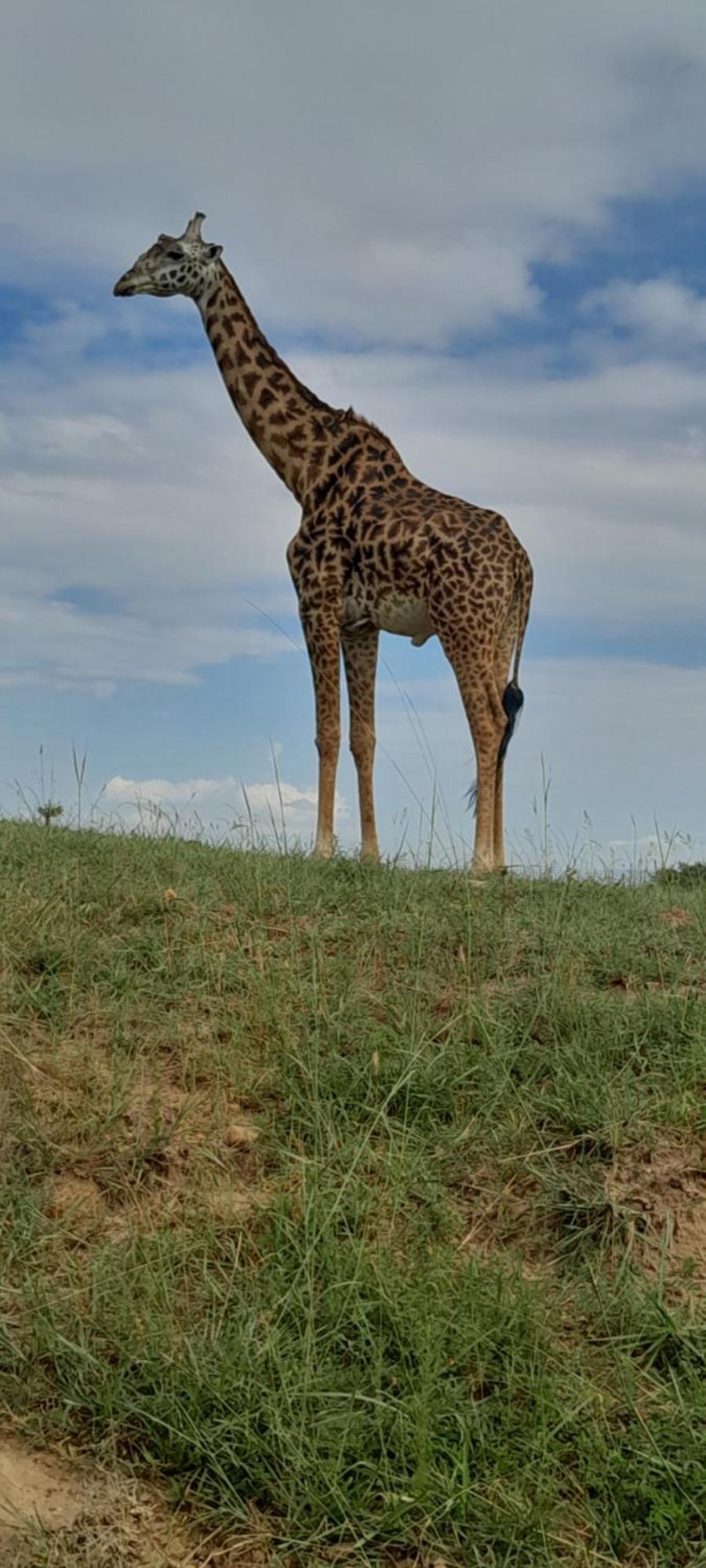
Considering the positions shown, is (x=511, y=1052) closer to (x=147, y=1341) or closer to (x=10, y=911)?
(x=147, y=1341)

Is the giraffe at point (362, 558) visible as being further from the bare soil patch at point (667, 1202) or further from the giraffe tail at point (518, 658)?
the bare soil patch at point (667, 1202)

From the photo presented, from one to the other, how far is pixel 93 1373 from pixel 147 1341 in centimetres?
18

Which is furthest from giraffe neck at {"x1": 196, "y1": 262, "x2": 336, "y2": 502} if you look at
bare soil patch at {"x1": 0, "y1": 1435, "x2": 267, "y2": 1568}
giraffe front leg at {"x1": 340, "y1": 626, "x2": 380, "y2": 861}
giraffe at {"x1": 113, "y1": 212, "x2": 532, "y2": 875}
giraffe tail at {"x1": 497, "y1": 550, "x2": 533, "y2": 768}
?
bare soil patch at {"x1": 0, "y1": 1435, "x2": 267, "y2": 1568}

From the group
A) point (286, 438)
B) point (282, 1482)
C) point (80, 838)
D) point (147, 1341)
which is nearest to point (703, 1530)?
point (282, 1482)

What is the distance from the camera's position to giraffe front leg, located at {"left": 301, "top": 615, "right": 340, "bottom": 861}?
32.9 ft

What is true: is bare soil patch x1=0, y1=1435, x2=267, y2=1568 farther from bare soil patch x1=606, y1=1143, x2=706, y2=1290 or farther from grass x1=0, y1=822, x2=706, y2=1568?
bare soil patch x1=606, y1=1143, x2=706, y2=1290

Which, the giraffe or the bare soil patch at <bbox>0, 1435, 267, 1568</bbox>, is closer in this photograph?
the bare soil patch at <bbox>0, 1435, 267, 1568</bbox>

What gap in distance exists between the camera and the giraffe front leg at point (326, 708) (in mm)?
10016

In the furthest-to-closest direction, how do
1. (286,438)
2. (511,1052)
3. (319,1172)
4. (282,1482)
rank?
1. (286,438)
2. (511,1052)
3. (319,1172)
4. (282,1482)

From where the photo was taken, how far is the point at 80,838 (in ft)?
29.5

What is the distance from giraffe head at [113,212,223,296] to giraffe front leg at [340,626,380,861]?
346 centimetres

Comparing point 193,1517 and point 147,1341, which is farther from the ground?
point 147,1341

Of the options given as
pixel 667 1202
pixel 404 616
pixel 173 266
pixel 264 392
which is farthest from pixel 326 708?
pixel 667 1202

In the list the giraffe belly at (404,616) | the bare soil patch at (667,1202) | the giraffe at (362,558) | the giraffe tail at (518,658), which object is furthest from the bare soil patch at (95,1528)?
the giraffe belly at (404,616)
